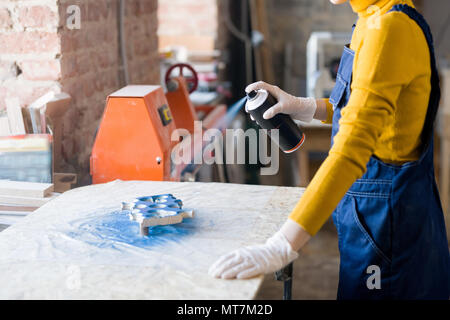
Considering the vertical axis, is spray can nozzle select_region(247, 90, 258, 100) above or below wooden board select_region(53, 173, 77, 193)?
above

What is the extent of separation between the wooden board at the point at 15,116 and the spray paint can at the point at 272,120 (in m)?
0.83

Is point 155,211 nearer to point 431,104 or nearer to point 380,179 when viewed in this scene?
point 380,179

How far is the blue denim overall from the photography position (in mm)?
1483

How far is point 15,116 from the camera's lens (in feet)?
6.53

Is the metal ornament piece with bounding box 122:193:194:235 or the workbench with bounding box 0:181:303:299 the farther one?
the metal ornament piece with bounding box 122:193:194:235

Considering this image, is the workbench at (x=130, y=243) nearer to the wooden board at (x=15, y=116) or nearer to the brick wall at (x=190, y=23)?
the wooden board at (x=15, y=116)

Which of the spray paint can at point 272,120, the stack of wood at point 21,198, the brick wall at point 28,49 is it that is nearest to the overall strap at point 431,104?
the spray paint can at point 272,120

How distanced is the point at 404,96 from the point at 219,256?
0.60 meters

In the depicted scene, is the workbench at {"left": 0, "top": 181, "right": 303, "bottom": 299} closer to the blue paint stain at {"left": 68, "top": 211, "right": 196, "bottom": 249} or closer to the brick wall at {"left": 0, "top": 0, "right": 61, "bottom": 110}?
the blue paint stain at {"left": 68, "top": 211, "right": 196, "bottom": 249}

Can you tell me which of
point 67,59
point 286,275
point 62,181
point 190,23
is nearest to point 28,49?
point 67,59

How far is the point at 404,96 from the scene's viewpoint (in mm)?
1403

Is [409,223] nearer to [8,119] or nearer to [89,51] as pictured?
[8,119]


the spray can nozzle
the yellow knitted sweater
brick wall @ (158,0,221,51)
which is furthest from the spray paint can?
brick wall @ (158,0,221,51)

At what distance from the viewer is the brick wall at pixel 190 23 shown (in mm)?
4676
